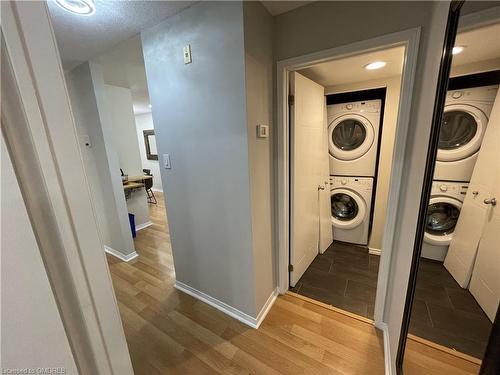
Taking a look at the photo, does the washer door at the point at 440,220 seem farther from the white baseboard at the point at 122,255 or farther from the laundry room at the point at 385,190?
the white baseboard at the point at 122,255

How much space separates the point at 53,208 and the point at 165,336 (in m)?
1.66

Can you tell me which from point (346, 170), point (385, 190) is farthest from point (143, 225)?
point (385, 190)

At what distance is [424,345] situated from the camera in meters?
0.92

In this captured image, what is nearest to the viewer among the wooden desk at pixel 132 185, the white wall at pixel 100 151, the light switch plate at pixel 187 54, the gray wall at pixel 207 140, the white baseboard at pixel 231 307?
the gray wall at pixel 207 140

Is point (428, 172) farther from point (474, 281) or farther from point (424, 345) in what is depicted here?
point (424, 345)

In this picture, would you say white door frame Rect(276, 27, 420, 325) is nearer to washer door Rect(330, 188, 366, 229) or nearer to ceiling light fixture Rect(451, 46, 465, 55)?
ceiling light fixture Rect(451, 46, 465, 55)

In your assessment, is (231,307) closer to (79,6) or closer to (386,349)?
(386,349)

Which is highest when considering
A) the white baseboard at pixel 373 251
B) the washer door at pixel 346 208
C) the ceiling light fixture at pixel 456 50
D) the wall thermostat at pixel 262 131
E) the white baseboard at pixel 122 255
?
the ceiling light fixture at pixel 456 50

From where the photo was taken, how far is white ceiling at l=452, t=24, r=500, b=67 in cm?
58

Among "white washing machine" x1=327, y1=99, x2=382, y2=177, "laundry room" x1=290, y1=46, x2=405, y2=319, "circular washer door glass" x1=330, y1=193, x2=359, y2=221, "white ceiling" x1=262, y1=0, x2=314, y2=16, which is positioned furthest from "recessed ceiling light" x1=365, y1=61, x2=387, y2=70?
"circular washer door glass" x1=330, y1=193, x2=359, y2=221

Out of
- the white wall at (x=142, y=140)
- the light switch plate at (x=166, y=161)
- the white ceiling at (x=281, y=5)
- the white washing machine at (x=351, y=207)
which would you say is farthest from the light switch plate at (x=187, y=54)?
the white wall at (x=142, y=140)

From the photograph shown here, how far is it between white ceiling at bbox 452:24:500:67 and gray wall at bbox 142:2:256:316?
3.20 feet

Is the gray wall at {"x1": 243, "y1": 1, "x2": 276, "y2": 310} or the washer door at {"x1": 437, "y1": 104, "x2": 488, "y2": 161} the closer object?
the washer door at {"x1": 437, "y1": 104, "x2": 488, "y2": 161}

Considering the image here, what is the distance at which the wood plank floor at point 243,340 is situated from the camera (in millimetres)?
1354
